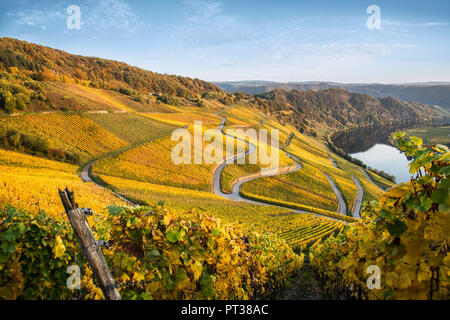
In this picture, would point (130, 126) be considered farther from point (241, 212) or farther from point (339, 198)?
point (339, 198)

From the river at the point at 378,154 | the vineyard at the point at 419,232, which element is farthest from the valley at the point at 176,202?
the river at the point at 378,154

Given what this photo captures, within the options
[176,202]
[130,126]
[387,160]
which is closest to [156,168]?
[176,202]

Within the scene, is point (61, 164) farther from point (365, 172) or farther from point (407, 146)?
point (365, 172)

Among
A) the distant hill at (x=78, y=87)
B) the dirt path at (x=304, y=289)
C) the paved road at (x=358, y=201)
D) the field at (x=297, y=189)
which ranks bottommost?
the paved road at (x=358, y=201)

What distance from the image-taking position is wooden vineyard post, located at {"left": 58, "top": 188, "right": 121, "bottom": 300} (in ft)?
9.90

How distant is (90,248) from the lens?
3.12 m

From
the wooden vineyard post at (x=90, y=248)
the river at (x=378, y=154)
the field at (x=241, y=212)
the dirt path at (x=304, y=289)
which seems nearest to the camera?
the wooden vineyard post at (x=90, y=248)

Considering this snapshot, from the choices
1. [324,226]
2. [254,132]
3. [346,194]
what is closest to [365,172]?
[346,194]

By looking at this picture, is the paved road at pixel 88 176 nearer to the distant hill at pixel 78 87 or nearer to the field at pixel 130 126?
the field at pixel 130 126

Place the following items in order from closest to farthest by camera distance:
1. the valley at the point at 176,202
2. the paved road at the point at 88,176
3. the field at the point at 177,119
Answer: the valley at the point at 176,202
the paved road at the point at 88,176
the field at the point at 177,119

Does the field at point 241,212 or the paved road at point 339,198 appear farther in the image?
the paved road at point 339,198

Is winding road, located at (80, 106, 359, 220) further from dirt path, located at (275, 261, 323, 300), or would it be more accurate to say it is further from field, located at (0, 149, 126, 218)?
dirt path, located at (275, 261, 323, 300)

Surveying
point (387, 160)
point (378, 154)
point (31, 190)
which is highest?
point (31, 190)

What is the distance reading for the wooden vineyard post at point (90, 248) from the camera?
3.02 metres
